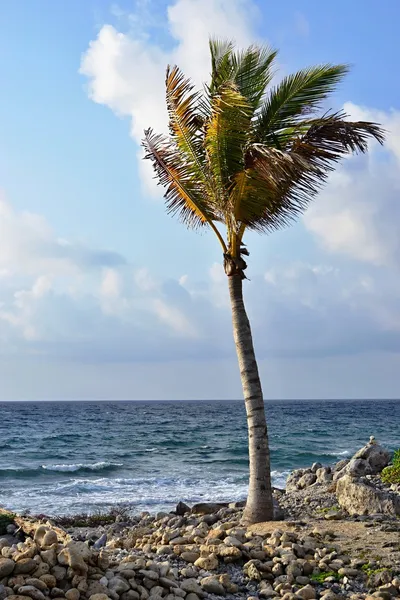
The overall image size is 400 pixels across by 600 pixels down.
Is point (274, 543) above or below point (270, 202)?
below

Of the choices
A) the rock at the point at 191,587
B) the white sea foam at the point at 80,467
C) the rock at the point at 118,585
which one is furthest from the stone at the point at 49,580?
the white sea foam at the point at 80,467

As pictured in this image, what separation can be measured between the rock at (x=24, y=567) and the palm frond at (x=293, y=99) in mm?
7987

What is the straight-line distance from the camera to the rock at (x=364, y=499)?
1127 cm

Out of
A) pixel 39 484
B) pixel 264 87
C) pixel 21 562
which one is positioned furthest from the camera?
pixel 39 484

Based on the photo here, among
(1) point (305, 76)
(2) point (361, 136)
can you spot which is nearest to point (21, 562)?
(2) point (361, 136)

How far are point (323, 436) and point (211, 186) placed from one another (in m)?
44.3

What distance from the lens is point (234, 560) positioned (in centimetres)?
861

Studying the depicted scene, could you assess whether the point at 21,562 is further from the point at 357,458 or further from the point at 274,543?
the point at 357,458

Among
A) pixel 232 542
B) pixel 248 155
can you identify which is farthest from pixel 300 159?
pixel 232 542

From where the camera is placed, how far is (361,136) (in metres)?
11.1

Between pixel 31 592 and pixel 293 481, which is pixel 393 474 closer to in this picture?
pixel 293 481

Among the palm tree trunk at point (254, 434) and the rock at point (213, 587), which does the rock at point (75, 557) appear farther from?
the palm tree trunk at point (254, 434)

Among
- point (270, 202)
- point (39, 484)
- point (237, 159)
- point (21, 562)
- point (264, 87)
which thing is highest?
point (264, 87)

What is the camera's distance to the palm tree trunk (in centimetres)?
1111
